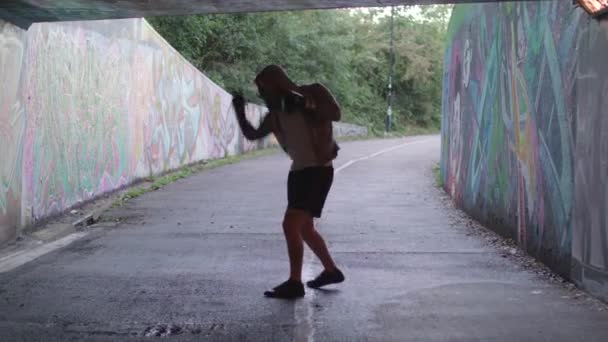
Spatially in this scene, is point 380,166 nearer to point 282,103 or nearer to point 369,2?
point 369,2

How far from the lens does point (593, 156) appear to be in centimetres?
560

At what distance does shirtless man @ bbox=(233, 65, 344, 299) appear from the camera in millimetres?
5699

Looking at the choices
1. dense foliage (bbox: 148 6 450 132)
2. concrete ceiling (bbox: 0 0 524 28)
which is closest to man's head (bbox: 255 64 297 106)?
concrete ceiling (bbox: 0 0 524 28)

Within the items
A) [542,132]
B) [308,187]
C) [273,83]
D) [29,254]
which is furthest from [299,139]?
[29,254]

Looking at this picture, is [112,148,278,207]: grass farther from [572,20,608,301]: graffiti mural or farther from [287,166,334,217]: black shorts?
[572,20,608,301]: graffiti mural

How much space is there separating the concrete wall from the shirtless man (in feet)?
12.0

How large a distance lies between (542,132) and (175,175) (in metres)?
11.0

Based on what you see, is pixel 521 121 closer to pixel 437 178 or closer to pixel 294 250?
pixel 294 250

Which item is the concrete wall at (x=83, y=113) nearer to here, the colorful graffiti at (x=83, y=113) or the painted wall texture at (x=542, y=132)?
the colorful graffiti at (x=83, y=113)

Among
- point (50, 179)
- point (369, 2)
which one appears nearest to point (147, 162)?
point (50, 179)

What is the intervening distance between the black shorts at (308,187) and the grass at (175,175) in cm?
696

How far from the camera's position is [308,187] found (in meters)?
5.73

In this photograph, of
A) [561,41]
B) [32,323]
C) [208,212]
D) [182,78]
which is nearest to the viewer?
[32,323]

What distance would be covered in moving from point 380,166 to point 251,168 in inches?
131
